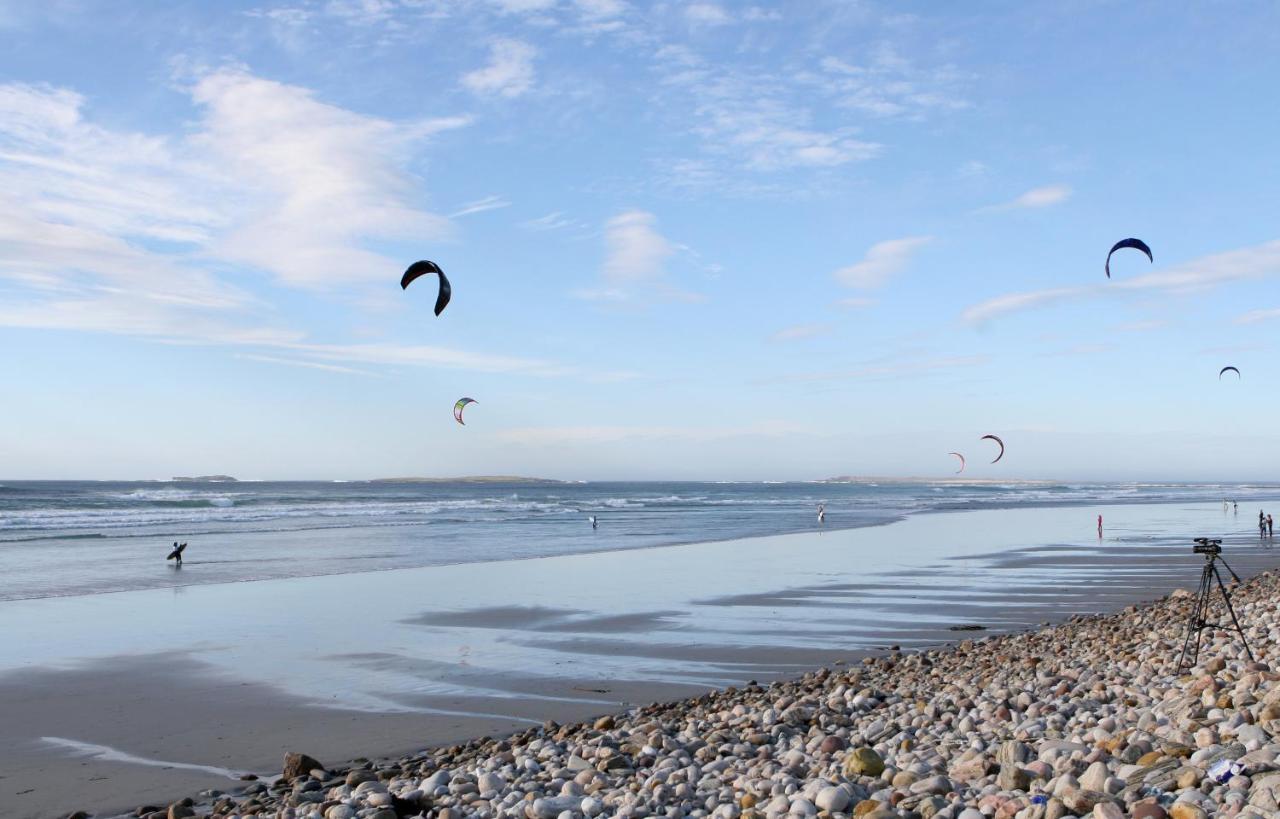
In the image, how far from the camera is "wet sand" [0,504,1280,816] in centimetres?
785

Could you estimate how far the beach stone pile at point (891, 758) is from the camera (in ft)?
15.3

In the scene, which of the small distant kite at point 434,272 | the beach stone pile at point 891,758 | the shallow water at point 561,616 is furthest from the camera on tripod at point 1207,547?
the small distant kite at point 434,272

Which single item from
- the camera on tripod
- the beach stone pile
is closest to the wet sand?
the beach stone pile

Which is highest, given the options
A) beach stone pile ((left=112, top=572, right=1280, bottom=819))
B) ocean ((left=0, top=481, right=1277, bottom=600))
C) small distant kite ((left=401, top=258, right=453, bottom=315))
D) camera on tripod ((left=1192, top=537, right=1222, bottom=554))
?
small distant kite ((left=401, top=258, right=453, bottom=315))

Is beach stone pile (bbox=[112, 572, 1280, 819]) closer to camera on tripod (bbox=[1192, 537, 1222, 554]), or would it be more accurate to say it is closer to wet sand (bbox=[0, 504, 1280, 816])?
camera on tripod (bbox=[1192, 537, 1222, 554])

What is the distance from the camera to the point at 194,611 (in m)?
15.5

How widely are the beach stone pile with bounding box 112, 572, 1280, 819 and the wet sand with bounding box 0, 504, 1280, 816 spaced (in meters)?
1.00

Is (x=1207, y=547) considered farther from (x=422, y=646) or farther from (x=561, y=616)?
(x=561, y=616)

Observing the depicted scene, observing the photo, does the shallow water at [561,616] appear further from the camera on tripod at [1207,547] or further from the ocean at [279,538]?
the camera on tripod at [1207,547]

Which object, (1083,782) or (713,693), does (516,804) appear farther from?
(713,693)

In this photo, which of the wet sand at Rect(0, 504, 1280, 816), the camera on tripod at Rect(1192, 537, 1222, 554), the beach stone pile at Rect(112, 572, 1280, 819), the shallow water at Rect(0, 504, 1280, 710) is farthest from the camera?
the shallow water at Rect(0, 504, 1280, 710)

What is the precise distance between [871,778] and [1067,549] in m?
24.8

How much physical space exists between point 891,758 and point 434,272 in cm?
1187

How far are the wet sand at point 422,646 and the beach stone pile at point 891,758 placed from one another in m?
1.00
